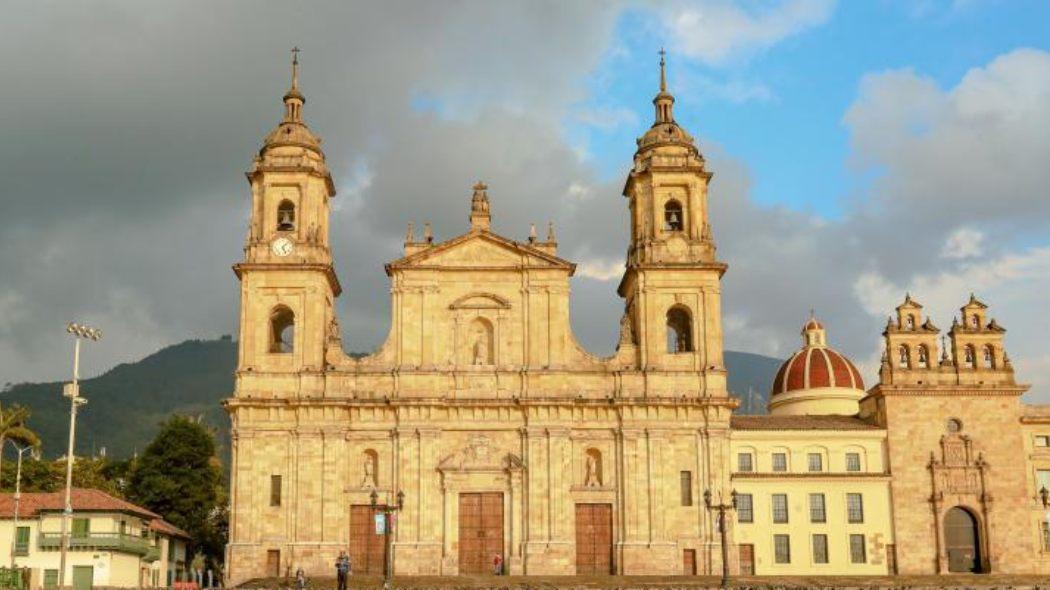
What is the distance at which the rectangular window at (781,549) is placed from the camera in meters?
55.5

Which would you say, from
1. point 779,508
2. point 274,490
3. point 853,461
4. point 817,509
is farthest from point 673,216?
point 274,490

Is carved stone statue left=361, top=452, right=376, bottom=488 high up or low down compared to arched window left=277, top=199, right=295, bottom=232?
down

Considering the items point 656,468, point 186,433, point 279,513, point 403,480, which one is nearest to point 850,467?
point 656,468

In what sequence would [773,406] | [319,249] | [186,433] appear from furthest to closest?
1. [773,406]
2. [186,433]
3. [319,249]

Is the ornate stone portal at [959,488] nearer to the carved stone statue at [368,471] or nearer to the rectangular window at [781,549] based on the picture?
the rectangular window at [781,549]

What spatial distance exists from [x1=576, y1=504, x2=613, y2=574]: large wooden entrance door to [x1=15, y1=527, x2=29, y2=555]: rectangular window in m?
24.9

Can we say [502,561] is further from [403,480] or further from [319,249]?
[319,249]

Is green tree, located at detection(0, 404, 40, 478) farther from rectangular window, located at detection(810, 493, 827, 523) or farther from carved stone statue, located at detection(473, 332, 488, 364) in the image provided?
rectangular window, located at detection(810, 493, 827, 523)

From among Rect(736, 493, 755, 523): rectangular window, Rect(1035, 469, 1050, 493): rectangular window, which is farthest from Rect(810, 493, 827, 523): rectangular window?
Rect(1035, 469, 1050, 493): rectangular window

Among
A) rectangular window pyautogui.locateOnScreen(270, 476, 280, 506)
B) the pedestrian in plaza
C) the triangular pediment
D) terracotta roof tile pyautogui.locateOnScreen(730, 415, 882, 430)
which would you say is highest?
the triangular pediment

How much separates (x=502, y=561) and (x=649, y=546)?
663cm

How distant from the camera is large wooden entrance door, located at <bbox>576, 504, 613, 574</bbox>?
52.9 meters

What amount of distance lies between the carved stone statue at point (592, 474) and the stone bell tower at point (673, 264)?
4.92m

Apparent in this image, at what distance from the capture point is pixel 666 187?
57.3 meters
